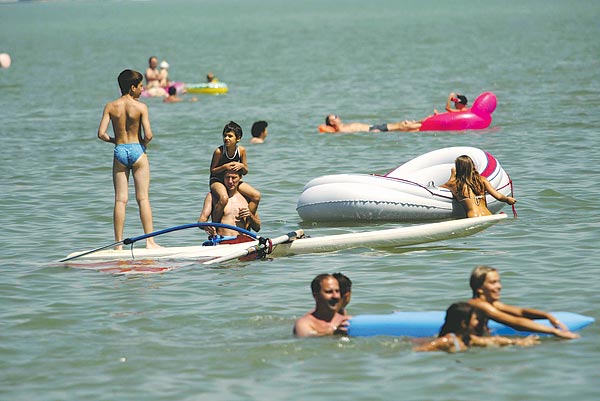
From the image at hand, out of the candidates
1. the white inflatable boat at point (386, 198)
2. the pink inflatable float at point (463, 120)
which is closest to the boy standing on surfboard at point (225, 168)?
the white inflatable boat at point (386, 198)

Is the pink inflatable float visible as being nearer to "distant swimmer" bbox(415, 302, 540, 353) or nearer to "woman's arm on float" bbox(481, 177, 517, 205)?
"woman's arm on float" bbox(481, 177, 517, 205)

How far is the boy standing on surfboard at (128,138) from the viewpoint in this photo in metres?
10.7

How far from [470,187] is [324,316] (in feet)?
15.0

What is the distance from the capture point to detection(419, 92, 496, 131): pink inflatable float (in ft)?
66.8

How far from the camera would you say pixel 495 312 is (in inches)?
305

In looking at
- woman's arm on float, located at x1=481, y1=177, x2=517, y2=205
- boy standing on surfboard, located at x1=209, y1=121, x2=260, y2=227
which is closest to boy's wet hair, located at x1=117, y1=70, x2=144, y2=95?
boy standing on surfboard, located at x1=209, y1=121, x2=260, y2=227

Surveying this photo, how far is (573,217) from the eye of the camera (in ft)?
41.6

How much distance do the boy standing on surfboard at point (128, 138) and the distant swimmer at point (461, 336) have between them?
402cm

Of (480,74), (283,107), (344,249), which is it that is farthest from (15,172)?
(480,74)

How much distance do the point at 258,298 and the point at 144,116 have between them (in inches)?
89.9

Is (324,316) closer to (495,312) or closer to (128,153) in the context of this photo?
(495,312)

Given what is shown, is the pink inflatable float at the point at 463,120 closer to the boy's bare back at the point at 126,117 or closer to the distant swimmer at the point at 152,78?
the boy's bare back at the point at 126,117

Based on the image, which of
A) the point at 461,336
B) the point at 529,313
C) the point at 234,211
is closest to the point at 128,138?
the point at 234,211

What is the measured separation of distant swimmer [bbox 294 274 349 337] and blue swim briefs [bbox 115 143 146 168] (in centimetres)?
324
